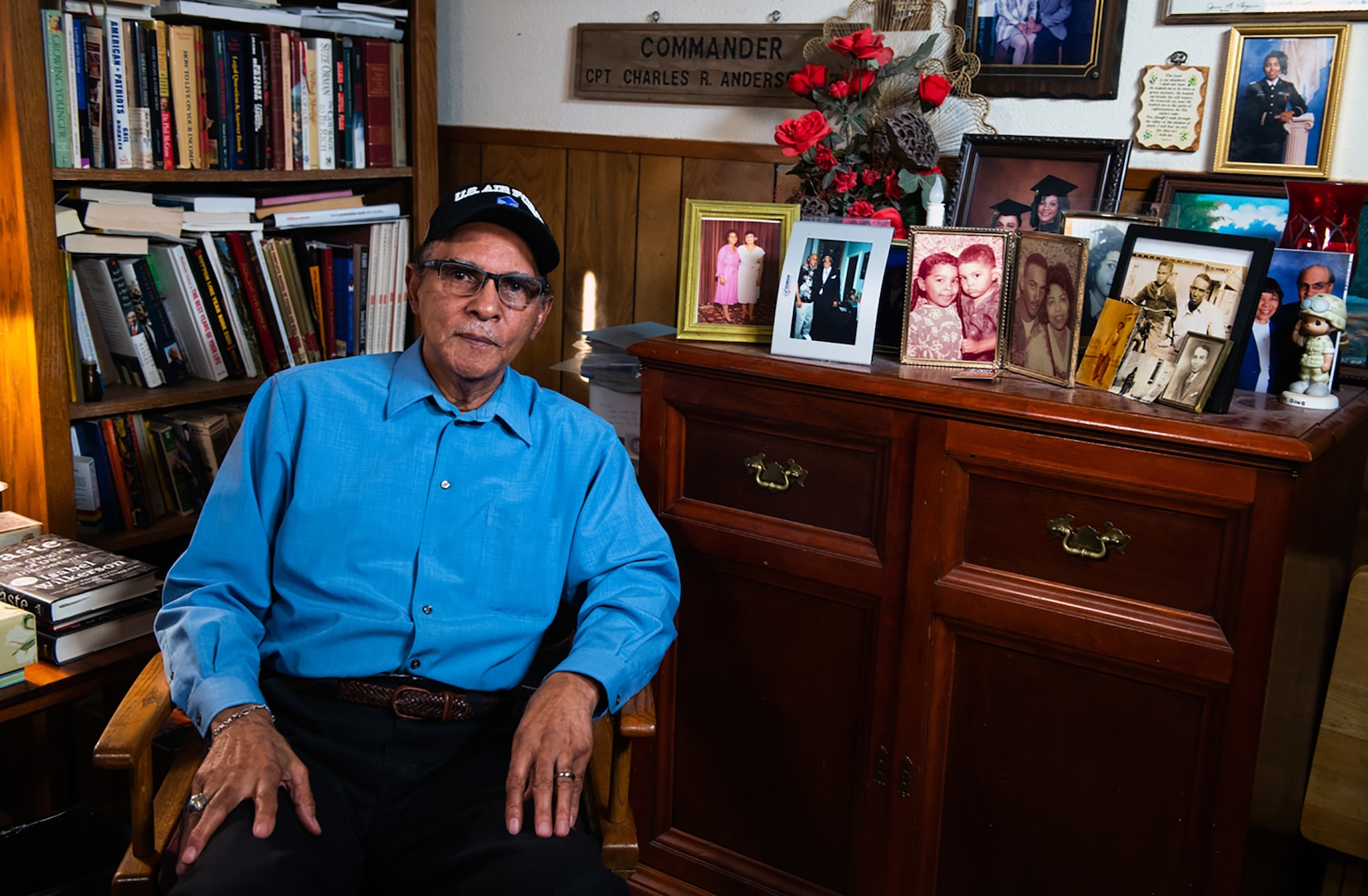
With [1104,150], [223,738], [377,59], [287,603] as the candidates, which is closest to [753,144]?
[1104,150]

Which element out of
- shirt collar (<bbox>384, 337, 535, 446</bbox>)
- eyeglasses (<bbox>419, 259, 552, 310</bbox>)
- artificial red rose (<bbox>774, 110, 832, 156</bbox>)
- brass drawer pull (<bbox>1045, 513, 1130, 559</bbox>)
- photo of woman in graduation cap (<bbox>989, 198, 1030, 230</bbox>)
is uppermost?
artificial red rose (<bbox>774, 110, 832, 156</bbox>)

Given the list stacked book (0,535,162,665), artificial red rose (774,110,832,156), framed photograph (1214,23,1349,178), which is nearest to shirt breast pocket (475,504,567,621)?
stacked book (0,535,162,665)

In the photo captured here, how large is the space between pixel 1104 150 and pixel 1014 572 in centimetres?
72

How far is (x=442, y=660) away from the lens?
62.4 inches

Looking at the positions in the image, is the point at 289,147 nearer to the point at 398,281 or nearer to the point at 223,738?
the point at 398,281

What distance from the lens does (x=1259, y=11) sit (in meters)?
1.77

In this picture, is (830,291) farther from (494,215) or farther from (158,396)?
(158,396)

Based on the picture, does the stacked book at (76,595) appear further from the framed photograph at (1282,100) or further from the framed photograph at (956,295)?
the framed photograph at (1282,100)

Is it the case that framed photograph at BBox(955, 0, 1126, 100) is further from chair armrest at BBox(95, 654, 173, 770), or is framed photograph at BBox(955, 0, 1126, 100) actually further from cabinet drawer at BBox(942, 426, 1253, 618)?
chair armrest at BBox(95, 654, 173, 770)

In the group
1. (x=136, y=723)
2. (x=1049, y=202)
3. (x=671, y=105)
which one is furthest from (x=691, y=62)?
(x=136, y=723)

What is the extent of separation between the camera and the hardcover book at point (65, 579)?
1.77 m

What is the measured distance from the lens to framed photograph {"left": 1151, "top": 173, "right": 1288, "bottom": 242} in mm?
1745

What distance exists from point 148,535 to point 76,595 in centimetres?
57

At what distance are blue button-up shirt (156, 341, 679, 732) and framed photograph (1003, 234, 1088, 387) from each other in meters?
0.65
